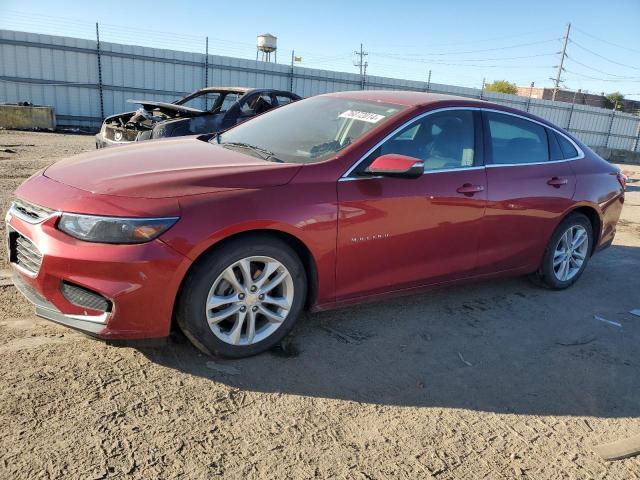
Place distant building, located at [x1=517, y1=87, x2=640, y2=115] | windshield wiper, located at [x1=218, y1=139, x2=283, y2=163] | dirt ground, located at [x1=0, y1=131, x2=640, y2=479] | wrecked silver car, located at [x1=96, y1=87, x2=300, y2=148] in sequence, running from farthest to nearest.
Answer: distant building, located at [x1=517, y1=87, x2=640, y2=115] < wrecked silver car, located at [x1=96, y1=87, x2=300, y2=148] < windshield wiper, located at [x1=218, y1=139, x2=283, y2=163] < dirt ground, located at [x1=0, y1=131, x2=640, y2=479]

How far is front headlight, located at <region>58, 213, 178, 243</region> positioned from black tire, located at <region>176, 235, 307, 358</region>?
12.4 inches

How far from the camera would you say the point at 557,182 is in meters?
4.56

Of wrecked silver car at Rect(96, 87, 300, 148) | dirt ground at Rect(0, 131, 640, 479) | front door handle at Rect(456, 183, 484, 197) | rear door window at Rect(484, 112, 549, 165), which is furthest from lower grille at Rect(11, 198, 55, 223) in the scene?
wrecked silver car at Rect(96, 87, 300, 148)

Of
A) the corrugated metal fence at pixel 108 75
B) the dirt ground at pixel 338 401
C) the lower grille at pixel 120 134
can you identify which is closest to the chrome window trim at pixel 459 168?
the dirt ground at pixel 338 401

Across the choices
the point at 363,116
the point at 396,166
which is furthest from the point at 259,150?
the point at 396,166

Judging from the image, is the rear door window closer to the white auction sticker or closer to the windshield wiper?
the white auction sticker

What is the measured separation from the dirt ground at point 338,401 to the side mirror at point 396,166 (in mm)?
1123

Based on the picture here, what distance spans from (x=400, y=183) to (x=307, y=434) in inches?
69.5

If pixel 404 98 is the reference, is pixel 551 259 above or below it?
below

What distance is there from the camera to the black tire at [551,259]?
470 cm

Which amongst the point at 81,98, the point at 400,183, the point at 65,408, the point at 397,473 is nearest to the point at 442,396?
the point at 397,473

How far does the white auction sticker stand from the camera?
12.1ft

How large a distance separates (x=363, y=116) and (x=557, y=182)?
6.41 feet

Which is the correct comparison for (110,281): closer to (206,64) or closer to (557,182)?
(557,182)
